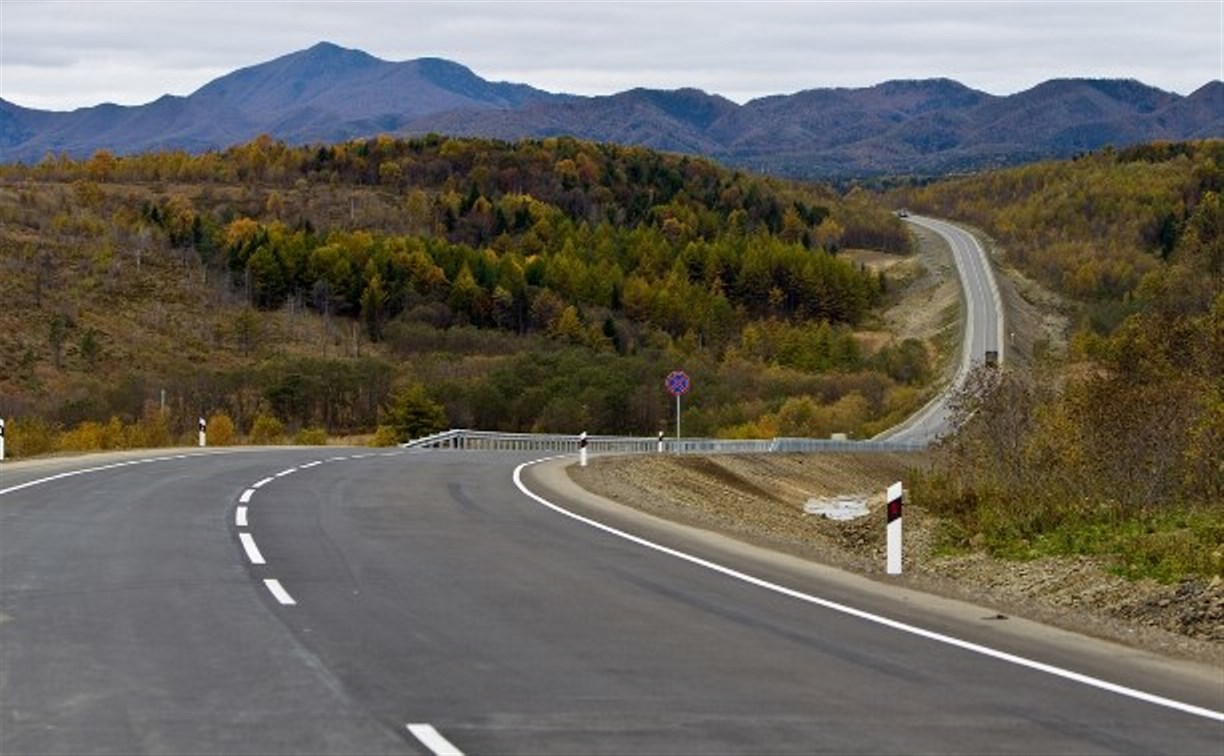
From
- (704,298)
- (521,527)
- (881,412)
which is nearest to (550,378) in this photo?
(881,412)

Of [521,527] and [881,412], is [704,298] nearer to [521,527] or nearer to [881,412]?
[881,412]

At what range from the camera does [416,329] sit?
482 ft

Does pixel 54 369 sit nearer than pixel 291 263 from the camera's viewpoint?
Yes

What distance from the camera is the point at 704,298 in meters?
168

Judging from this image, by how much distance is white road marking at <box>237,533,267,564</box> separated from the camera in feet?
52.7

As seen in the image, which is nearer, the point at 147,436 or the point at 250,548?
the point at 250,548

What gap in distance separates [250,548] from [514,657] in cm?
705

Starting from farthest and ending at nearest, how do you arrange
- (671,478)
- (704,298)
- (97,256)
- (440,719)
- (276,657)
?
(704,298)
(97,256)
(671,478)
(276,657)
(440,719)

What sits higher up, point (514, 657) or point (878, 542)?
point (514, 657)

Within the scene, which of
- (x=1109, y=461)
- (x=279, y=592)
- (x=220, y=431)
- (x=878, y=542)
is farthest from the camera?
(x=220, y=431)

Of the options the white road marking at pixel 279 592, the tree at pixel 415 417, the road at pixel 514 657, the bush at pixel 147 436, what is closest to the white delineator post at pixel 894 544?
the road at pixel 514 657

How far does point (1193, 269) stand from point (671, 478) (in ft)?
252

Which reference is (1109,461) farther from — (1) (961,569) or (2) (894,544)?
(2) (894,544)

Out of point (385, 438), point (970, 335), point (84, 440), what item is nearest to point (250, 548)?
point (84, 440)
